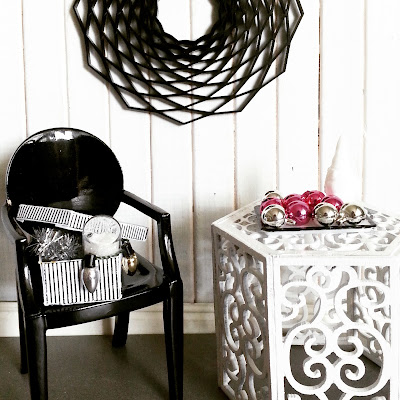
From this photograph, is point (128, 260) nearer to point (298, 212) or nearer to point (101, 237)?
point (101, 237)

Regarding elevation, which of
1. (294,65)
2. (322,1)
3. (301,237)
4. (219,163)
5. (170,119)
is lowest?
(301,237)

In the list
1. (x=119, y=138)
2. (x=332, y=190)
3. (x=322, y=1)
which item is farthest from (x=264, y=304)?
(x=322, y=1)

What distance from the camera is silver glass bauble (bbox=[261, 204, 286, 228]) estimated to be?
5.80ft

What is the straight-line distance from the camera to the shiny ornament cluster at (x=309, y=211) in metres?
1.77

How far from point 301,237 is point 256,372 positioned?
1.23 feet

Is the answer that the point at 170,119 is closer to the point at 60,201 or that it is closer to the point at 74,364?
the point at 60,201

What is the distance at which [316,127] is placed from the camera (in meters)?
2.31

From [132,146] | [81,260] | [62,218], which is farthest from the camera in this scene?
[132,146]

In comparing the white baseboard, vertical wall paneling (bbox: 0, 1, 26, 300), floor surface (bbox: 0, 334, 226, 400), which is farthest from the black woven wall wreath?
floor surface (bbox: 0, 334, 226, 400)

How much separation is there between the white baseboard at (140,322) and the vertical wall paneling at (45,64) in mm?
681

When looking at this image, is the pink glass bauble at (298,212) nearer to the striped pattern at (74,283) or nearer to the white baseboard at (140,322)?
the striped pattern at (74,283)

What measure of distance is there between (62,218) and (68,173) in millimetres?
278

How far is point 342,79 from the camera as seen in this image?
2.27 metres

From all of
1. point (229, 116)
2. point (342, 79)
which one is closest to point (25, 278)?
point (229, 116)
